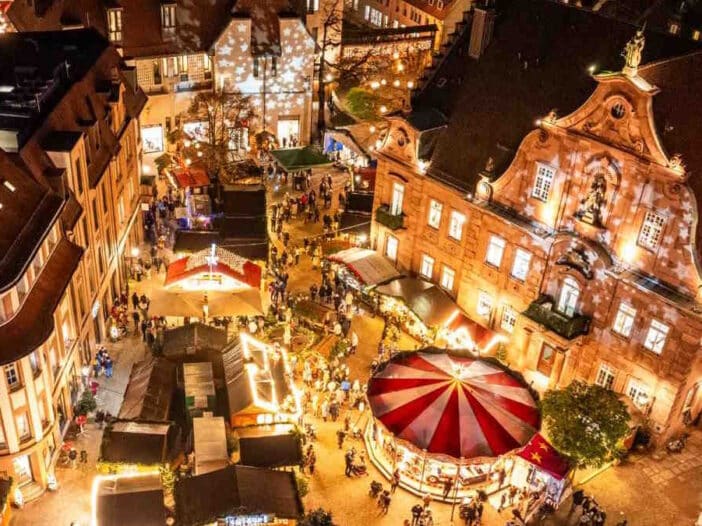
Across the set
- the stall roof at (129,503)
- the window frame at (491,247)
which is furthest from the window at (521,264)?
the stall roof at (129,503)

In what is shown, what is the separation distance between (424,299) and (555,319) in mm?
9040

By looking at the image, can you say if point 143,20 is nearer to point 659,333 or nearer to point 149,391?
point 149,391

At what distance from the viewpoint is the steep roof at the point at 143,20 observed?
57750mm

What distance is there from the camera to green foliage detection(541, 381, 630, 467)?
119 ft

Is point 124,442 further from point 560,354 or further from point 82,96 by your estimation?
point 560,354

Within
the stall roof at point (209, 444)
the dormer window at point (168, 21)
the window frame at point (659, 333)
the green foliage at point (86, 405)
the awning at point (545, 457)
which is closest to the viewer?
the stall roof at point (209, 444)

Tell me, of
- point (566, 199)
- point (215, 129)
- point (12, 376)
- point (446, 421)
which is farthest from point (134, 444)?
point (215, 129)

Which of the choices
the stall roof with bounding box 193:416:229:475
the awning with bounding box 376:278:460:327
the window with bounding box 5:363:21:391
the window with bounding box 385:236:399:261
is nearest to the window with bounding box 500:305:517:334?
the awning with bounding box 376:278:460:327

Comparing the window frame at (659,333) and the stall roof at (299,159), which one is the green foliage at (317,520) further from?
the stall roof at (299,159)

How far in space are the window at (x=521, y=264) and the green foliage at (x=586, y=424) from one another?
8.43 m

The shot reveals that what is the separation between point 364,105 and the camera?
231 feet

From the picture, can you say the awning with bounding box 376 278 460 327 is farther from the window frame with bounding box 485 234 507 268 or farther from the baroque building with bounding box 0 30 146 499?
the baroque building with bounding box 0 30 146 499

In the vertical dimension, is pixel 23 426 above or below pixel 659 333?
below

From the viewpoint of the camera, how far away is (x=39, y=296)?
3484cm
